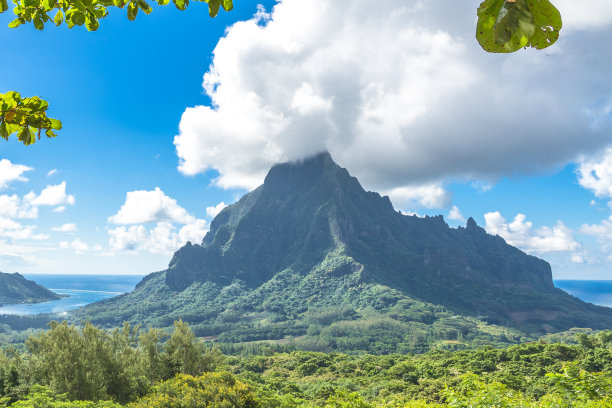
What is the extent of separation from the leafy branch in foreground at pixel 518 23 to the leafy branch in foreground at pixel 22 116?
2.32 m

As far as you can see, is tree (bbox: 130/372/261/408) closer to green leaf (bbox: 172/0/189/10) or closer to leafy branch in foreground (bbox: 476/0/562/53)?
green leaf (bbox: 172/0/189/10)

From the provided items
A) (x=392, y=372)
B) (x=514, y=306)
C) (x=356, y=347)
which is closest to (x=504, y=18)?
(x=392, y=372)

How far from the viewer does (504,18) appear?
1089 mm

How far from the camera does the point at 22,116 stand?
196cm

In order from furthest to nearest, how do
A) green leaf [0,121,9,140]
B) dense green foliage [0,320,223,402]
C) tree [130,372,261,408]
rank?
1. dense green foliage [0,320,223,402]
2. tree [130,372,261,408]
3. green leaf [0,121,9,140]

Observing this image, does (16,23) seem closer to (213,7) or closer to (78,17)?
(78,17)

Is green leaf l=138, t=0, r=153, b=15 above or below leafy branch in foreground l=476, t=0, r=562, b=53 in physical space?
above

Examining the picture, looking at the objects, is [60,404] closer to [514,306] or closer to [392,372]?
[392,372]

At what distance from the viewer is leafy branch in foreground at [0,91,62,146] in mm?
1910

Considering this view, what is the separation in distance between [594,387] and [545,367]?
2590 cm

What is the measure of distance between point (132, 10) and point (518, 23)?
2438mm

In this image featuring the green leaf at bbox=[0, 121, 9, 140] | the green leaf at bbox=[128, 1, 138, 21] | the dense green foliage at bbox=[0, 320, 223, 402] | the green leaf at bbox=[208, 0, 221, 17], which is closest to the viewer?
the green leaf at bbox=[0, 121, 9, 140]

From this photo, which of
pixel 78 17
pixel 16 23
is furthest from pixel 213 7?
pixel 16 23

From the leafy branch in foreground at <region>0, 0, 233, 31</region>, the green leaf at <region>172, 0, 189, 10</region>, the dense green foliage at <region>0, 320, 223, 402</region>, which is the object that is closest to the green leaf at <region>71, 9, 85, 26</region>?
the leafy branch in foreground at <region>0, 0, 233, 31</region>
